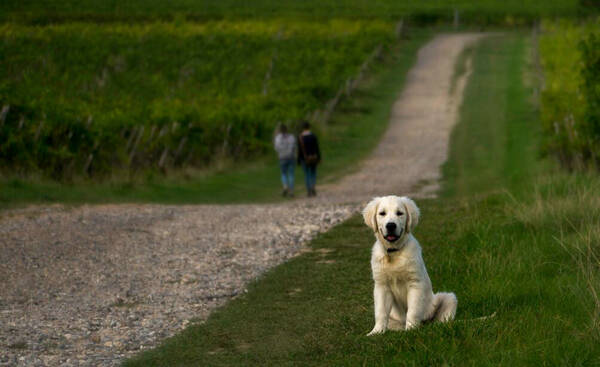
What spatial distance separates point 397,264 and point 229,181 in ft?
66.9

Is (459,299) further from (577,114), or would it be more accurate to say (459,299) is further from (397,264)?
(577,114)

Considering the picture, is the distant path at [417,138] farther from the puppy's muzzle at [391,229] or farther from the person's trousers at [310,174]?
the puppy's muzzle at [391,229]

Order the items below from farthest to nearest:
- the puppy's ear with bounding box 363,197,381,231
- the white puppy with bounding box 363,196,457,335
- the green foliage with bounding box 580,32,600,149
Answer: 1. the green foliage with bounding box 580,32,600,149
2. the puppy's ear with bounding box 363,197,381,231
3. the white puppy with bounding box 363,196,457,335

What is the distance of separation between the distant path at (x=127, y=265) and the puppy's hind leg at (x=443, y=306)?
276cm

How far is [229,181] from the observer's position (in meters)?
28.5

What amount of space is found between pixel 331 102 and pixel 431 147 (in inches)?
361

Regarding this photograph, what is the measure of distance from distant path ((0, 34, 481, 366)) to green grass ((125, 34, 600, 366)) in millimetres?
527

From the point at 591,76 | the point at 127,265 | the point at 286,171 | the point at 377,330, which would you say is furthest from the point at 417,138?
the point at 377,330

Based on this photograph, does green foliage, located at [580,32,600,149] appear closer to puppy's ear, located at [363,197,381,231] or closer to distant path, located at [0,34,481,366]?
distant path, located at [0,34,481,366]

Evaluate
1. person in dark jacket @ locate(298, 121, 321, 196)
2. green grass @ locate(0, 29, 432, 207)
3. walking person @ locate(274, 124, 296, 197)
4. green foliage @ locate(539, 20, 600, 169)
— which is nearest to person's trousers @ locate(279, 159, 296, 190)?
walking person @ locate(274, 124, 296, 197)

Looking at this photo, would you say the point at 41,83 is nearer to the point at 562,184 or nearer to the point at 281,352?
the point at 562,184

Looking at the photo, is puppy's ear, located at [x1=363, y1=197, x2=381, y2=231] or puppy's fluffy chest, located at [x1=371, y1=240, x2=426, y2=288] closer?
puppy's fluffy chest, located at [x1=371, y1=240, x2=426, y2=288]

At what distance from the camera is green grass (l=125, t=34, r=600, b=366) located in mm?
7812

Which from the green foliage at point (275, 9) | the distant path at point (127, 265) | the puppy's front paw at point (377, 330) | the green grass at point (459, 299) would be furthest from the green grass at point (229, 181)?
the green foliage at point (275, 9)
